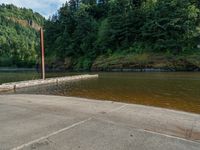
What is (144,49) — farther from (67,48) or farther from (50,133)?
(50,133)

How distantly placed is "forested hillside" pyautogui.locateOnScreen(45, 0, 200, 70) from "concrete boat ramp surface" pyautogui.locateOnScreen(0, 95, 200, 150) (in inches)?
1496

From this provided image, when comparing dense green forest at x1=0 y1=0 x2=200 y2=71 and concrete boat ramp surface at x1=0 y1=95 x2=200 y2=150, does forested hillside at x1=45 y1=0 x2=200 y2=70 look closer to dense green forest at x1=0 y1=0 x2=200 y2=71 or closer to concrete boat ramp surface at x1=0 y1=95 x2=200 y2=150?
dense green forest at x1=0 y1=0 x2=200 y2=71

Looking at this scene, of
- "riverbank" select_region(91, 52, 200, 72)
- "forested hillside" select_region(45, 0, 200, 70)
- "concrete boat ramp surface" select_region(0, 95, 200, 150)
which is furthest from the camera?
"forested hillside" select_region(45, 0, 200, 70)

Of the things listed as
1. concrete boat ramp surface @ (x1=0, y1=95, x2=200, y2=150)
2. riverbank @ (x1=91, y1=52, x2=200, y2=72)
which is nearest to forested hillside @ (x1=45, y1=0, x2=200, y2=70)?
riverbank @ (x1=91, y1=52, x2=200, y2=72)

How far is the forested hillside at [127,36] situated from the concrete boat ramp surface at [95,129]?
3799 centimetres

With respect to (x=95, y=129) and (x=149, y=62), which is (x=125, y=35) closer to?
(x=149, y=62)

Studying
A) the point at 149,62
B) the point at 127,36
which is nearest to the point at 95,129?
the point at 149,62

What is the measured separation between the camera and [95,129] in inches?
253

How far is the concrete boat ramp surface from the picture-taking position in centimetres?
534

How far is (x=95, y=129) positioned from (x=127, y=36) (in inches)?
1978

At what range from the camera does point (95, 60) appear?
2285 inches

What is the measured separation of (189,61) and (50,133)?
41257 mm

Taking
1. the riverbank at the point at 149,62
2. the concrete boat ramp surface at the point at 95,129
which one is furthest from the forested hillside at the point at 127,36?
the concrete boat ramp surface at the point at 95,129

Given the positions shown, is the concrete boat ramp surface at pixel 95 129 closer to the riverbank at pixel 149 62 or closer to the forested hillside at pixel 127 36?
the riverbank at pixel 149 62
